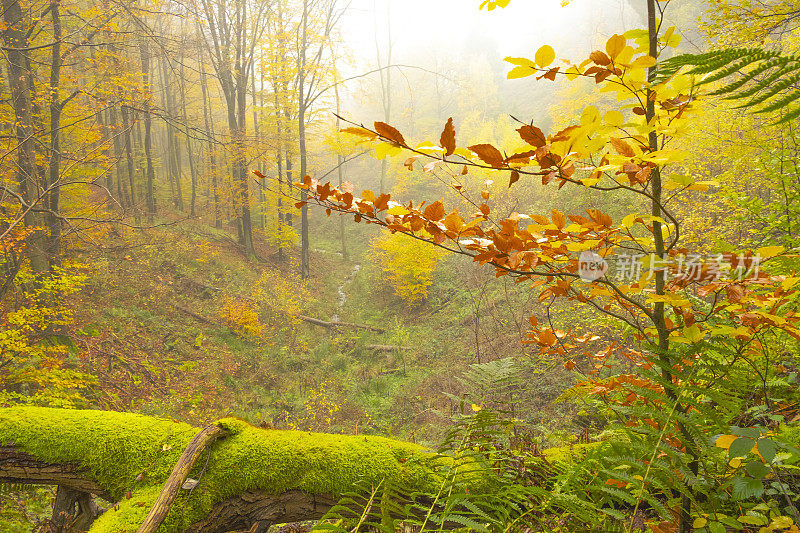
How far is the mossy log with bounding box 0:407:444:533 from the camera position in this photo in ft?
5.61

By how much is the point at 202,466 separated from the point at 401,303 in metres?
11.5

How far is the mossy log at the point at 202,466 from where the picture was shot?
171 cm

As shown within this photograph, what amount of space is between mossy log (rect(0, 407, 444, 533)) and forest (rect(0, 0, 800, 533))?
0.01m

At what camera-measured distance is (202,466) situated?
1794 millimetres

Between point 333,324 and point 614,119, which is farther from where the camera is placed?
point 333,324

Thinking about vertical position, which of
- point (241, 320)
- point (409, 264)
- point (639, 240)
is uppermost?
point (639, 240)

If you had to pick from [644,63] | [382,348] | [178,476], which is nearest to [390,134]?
[644,63]

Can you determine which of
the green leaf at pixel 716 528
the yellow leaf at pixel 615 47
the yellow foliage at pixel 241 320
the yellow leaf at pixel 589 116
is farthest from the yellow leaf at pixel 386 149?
the yellow foliage at pixel 241 320

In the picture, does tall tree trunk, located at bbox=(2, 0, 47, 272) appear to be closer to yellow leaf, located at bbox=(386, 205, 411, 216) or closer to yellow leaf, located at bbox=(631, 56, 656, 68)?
yellow leaf, located at bbox=(386, 205, 411, 216)

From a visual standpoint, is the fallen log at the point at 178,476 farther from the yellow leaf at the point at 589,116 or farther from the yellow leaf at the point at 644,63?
the yellow leaf at the point at 644,63

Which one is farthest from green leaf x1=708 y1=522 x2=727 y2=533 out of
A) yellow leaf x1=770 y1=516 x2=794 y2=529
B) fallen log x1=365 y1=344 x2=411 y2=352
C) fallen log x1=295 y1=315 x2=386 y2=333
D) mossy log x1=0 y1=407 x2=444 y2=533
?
fallen log x1=295 y1=315 x2=386 y2=333

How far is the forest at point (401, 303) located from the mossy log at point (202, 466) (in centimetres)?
1

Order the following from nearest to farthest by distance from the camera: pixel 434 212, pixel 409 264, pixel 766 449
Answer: pixel 766 449 → pixel 434 212 → pixel 409 264

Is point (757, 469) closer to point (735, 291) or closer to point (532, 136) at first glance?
point (735, 291)
